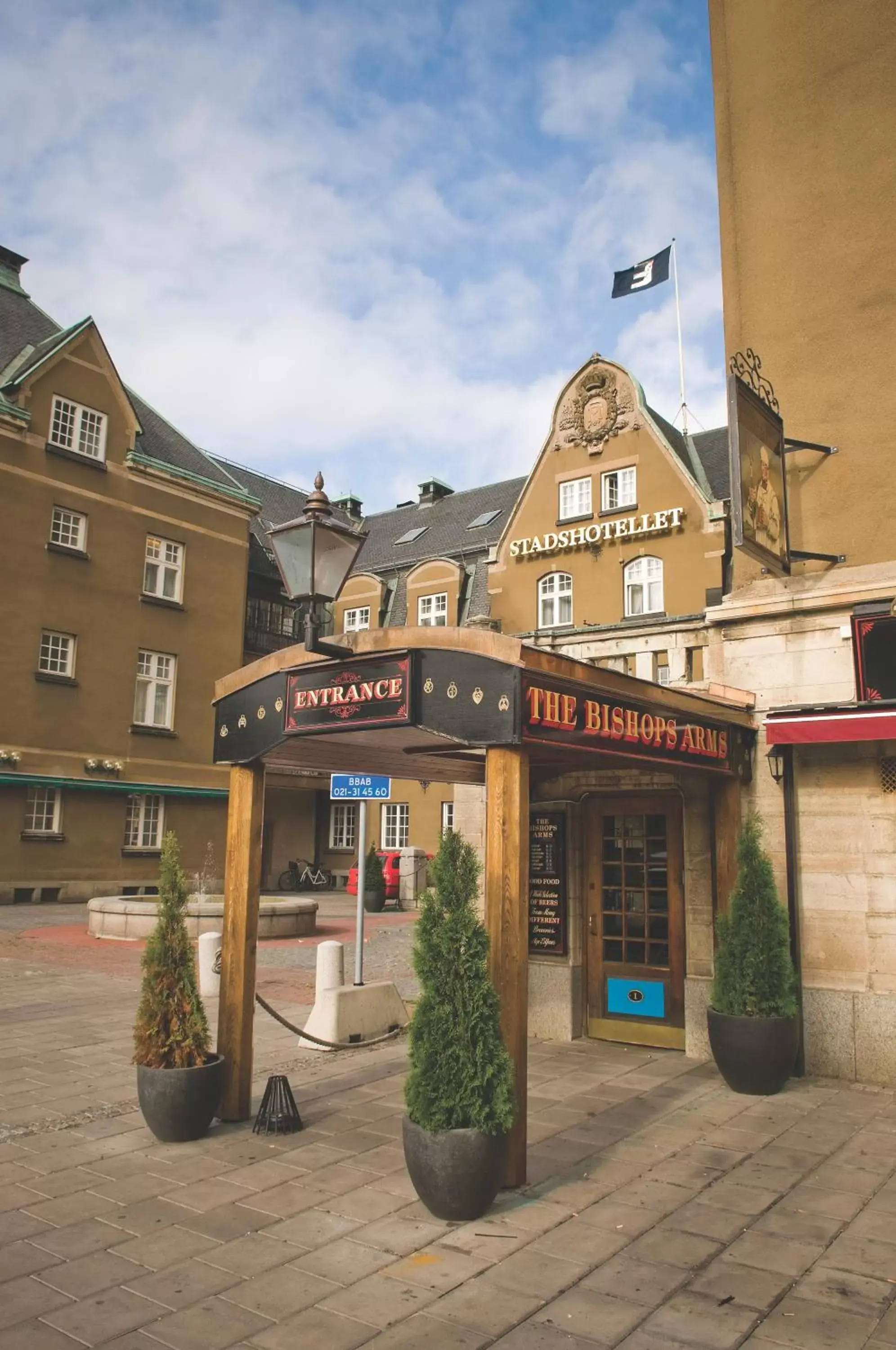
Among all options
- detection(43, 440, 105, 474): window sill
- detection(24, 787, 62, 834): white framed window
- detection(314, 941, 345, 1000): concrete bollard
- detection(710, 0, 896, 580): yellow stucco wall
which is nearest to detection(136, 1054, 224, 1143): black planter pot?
detection(314, 941, 345, 1000): concrete bollard

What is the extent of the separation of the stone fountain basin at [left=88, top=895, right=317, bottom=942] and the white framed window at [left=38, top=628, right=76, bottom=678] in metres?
8.35

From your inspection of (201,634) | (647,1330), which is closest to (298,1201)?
(647,1330)

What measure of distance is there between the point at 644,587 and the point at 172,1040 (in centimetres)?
2428

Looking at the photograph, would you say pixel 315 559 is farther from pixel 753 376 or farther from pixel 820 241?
pixel 820 241

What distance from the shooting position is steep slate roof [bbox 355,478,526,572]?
3753 centimetres

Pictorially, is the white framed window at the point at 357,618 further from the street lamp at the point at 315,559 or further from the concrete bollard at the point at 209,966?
the street lamp at the point at 315,559

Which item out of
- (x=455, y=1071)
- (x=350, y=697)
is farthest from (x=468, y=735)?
(x=455, y=1071)

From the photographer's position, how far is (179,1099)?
6.79 meters

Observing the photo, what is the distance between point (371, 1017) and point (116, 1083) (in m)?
2.66

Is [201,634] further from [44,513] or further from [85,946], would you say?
[85,946]

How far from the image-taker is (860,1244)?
17.2 feet

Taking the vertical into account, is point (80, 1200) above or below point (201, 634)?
below

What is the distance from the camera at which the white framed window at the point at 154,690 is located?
1140 inches

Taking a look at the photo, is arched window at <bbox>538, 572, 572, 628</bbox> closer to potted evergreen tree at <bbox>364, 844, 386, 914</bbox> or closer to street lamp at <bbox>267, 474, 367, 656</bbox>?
potted evergreen tree at <bbox>364, 844, 386, 914</bbox>
